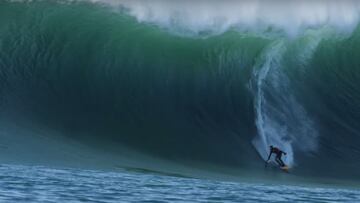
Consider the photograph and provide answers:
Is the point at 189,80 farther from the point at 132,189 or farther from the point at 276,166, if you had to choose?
the point at 132,189

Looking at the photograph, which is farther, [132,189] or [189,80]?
[189,80]

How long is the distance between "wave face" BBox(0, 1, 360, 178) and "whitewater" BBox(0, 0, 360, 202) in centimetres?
3

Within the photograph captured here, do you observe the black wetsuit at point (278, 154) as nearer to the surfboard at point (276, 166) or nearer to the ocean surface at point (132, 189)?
the surfboard at point (276, 166)

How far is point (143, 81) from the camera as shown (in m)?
22.0

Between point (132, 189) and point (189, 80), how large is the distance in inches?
290

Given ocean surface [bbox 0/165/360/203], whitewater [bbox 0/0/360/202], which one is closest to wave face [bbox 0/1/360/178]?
whitewater [bbox 0/0/360/202]

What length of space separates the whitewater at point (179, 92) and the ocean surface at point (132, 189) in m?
0.20

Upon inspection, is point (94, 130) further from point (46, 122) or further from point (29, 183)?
point (29, 183)

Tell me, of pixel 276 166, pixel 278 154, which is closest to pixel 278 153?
pixel 278 154

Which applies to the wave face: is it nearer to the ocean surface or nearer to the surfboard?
the surfboard

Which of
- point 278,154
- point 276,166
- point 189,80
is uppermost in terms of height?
point 189,80

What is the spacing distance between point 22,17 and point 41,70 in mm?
2411

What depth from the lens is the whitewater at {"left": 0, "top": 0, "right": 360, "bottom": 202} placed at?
18.9 metres

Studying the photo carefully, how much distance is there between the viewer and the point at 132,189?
1495cm
